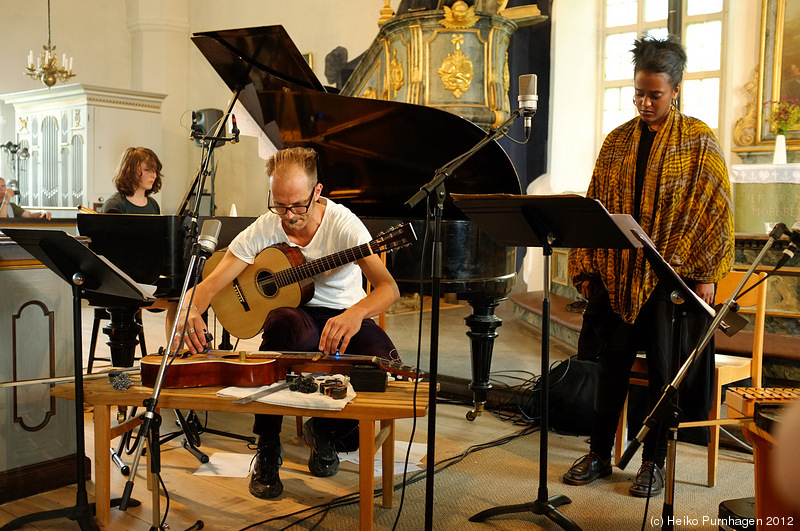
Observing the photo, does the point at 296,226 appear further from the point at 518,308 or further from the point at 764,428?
the point at 518,308

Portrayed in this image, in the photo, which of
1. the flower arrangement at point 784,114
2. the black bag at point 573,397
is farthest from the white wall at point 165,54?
the black bag at point 573,397

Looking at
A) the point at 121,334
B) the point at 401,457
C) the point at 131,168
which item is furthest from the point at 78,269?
the point at 131,168

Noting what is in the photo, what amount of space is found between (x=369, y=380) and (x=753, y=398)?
119 cm

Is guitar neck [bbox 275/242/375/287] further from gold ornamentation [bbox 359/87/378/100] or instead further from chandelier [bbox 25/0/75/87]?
chandelier [bbox 25/0/75/87]

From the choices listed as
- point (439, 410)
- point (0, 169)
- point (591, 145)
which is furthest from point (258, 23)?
point (439, 410)

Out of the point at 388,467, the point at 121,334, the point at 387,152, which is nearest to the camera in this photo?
the point at 388,467

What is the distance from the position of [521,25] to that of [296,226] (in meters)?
5.77

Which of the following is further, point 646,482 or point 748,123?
point 748,123

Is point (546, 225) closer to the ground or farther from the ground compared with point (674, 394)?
farther from the ground

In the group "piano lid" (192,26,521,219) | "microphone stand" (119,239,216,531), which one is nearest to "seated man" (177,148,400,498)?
"microphone stand" (119,239,216,531)

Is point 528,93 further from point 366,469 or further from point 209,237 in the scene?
point 366,469

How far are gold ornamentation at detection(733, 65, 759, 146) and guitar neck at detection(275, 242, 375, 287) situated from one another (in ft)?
18.2

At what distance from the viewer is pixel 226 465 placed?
3.38 metres

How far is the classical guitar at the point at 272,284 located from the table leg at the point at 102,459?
0.84m
